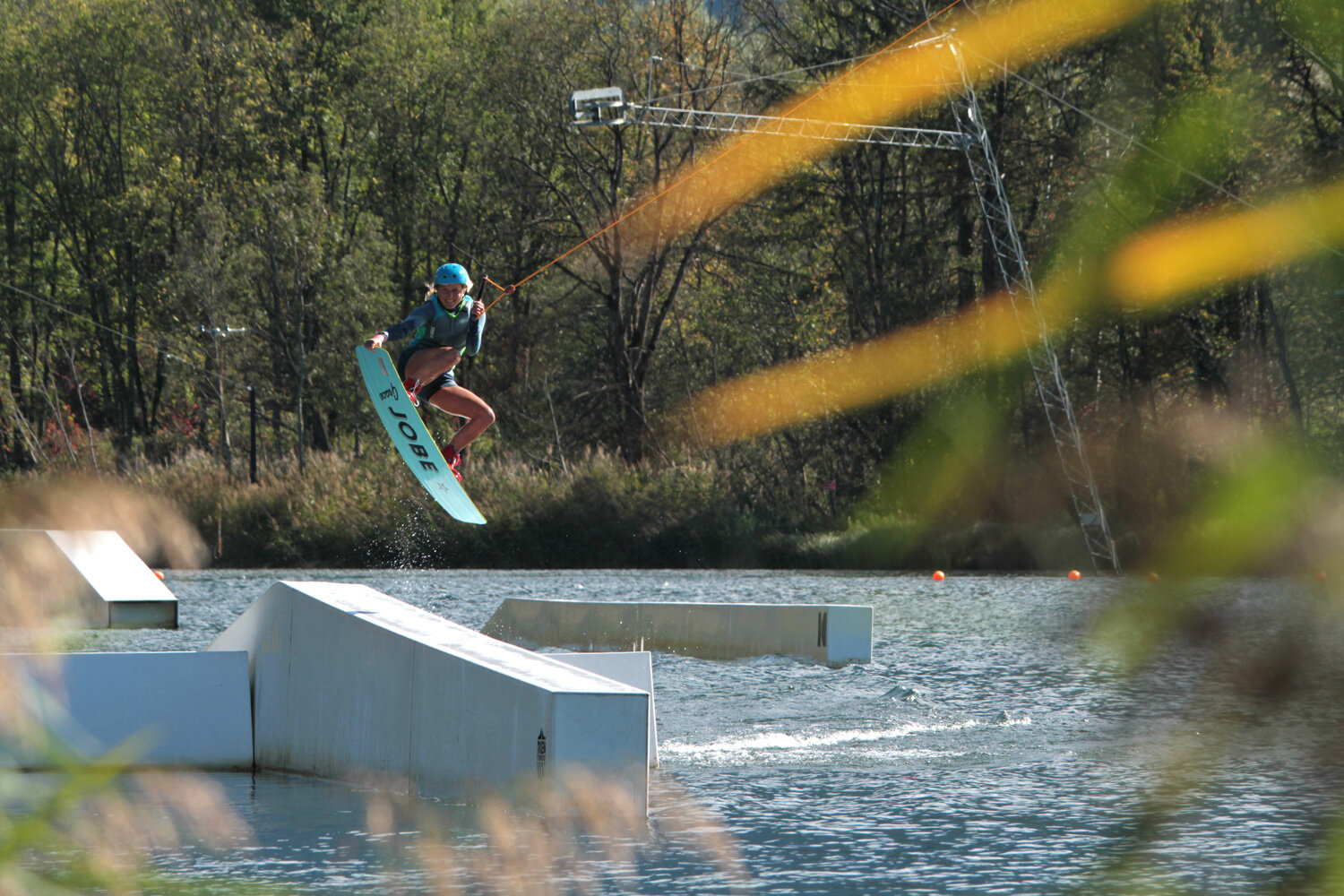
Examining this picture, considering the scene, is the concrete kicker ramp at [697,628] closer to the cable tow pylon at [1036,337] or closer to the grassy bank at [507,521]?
the cable tow pylon at [1036,337]

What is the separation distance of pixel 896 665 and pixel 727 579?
1240 centimetres

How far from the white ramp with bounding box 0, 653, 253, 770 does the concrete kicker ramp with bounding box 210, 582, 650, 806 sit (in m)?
0.17

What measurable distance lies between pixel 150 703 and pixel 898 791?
3897mm

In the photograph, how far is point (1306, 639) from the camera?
14.5 meters

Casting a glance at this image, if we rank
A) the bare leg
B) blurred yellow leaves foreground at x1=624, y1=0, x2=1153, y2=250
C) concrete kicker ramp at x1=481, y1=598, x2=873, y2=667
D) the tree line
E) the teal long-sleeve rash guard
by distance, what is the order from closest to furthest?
the teal long-sleeve rash guard < the bare leg < concrete kicker ramp at x1=481, y1=598, x2=873, y2=667 < the tree line < blurred yellow leaves foreground at x1=624, y1=0, x2=1153, y2=250

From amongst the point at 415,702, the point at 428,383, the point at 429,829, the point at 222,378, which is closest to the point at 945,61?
the point at 428,383

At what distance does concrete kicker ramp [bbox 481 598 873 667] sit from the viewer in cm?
1289

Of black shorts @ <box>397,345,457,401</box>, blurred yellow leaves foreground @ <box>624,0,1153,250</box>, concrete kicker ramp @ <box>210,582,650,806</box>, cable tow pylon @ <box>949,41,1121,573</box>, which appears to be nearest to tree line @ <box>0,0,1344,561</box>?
blurred yellow leaves foreground @ <box>624,0,1153,250</box>

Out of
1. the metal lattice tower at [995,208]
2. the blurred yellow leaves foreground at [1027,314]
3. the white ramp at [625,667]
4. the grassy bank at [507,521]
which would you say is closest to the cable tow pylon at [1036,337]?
the metal lattice tower at [995,208]

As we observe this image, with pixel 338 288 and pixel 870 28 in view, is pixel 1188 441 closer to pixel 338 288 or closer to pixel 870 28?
pixel 870 28

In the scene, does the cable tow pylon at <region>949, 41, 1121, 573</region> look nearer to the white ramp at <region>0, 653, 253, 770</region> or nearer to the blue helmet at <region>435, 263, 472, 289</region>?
the blue helmet at <region>435, 263, 472, 289</region>

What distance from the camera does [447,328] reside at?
1130cm

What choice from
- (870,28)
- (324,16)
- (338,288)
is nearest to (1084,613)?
(870,28)

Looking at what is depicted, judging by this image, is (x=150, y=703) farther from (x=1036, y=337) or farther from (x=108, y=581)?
(x=1036, y=337)
